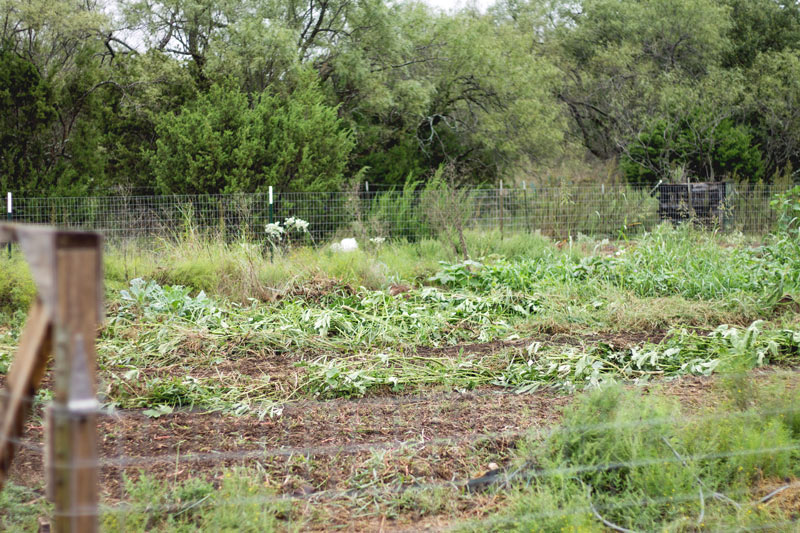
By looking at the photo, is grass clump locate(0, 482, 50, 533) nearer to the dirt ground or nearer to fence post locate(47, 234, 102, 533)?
the dirt ground

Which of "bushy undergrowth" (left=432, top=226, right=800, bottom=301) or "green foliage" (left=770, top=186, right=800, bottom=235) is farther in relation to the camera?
"green foliage" (left=770, top=186, right=800, bottom=235)

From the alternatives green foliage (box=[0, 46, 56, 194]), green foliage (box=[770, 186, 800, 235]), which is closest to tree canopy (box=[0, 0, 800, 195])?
green foliage (box=[0, 46, 56, 194])

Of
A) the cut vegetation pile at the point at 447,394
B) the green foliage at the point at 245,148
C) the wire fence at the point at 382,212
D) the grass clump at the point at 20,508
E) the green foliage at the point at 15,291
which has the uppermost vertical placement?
the green foliage at the point at 245,148

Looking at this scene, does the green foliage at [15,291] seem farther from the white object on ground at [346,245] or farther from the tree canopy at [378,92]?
the tree canopy at [378,92]

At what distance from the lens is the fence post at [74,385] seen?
1.21 metres

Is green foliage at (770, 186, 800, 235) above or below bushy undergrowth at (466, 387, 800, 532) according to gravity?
above

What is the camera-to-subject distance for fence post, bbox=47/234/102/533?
47.8 inches

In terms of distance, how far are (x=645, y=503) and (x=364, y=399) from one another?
1804mm

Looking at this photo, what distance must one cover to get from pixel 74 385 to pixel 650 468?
2.24 m

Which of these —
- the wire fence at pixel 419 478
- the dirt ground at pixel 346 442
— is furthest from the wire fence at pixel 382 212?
the wire fence at pixel 419 478

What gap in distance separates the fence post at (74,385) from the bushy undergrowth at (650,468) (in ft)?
5.16

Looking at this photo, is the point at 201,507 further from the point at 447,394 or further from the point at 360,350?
the point at 360,350

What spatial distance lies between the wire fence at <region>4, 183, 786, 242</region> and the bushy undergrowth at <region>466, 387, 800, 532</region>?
6560 millimetres

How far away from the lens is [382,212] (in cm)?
1122
